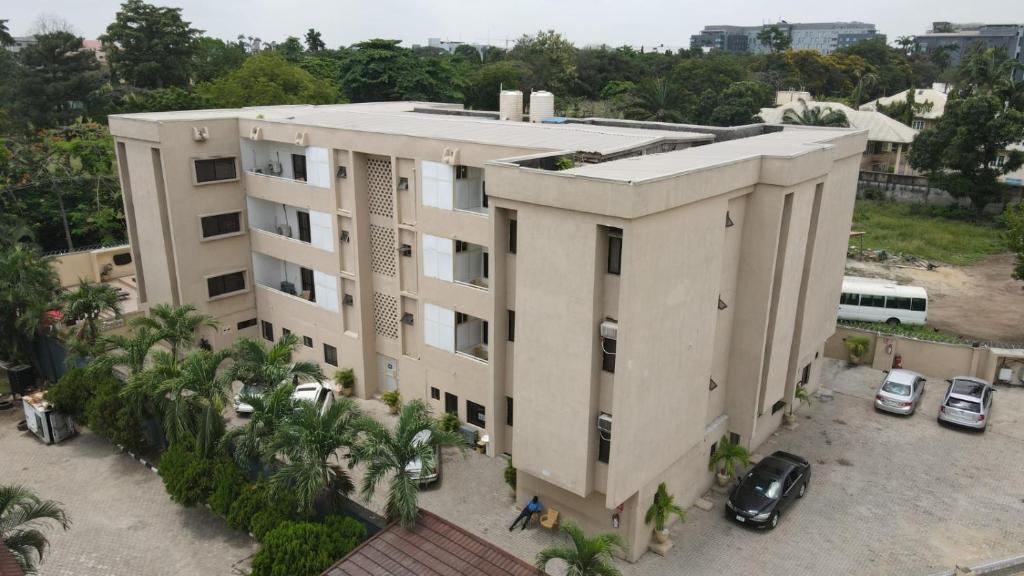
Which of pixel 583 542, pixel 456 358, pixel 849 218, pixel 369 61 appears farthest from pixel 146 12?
pixel 583 542

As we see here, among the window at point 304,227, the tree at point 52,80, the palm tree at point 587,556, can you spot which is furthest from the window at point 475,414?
the tree at point 52,80

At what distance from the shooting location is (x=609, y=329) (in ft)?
56.2

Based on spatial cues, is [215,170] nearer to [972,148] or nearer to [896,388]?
[896,388]

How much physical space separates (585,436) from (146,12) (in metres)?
71.3

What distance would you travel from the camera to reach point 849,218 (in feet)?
89.4

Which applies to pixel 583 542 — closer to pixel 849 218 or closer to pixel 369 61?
pixel 849 218

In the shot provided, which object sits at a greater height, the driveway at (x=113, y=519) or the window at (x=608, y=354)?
the window at (x=608, y=354)

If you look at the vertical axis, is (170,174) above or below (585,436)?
above

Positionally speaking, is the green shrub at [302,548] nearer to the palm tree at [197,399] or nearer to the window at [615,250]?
the palm tree at [197,399]

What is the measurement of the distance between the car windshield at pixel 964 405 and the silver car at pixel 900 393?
50.9 inches

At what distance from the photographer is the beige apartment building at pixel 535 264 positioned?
1731 cm

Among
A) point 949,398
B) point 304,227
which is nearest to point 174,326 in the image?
point 304,227

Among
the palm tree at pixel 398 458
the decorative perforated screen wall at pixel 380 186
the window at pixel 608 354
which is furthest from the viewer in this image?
the decorative perforated screen wall at pixel 380 186

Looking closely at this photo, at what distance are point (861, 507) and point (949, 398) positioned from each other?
803 centimetres
